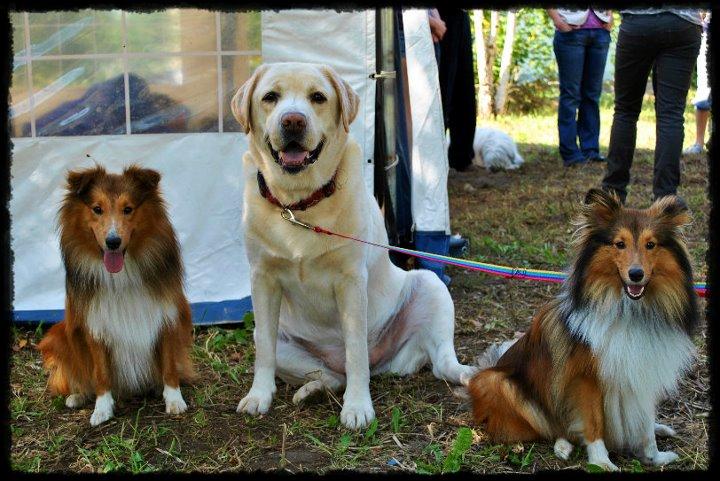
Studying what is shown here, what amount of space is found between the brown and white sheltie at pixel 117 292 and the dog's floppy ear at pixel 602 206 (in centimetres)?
181

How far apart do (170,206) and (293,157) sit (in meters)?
1.59

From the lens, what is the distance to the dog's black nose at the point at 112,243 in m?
3.18

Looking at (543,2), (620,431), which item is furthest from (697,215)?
(620,431)

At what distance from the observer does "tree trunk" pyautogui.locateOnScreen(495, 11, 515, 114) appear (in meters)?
14.2

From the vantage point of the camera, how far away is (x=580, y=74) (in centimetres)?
900

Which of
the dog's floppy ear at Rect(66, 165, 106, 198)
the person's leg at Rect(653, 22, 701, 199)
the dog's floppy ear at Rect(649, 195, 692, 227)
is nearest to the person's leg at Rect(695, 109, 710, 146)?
the person's leg at Rect(653, 22, 701, 199)

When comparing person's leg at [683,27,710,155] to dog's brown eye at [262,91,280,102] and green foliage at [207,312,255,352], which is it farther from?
dog's brown eye at [262,91,280,102]

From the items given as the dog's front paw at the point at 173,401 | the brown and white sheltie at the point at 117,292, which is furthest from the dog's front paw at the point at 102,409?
the dog's front paw at the point at 173,401

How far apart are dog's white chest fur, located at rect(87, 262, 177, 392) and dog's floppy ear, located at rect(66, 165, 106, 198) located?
0.36m

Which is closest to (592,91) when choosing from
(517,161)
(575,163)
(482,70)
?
(575,163)

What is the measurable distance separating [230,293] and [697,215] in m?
4.18

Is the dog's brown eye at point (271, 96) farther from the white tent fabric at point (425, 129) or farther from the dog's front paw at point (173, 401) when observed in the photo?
the white tent fabric at point (425, 129)

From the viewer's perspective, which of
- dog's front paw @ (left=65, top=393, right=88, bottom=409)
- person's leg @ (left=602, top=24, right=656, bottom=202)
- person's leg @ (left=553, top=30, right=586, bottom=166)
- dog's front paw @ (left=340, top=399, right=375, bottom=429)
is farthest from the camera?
person's leg @ (left=553, top=30, right=586, bottom=166)

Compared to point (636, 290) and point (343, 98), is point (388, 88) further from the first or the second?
point (636, 290)
